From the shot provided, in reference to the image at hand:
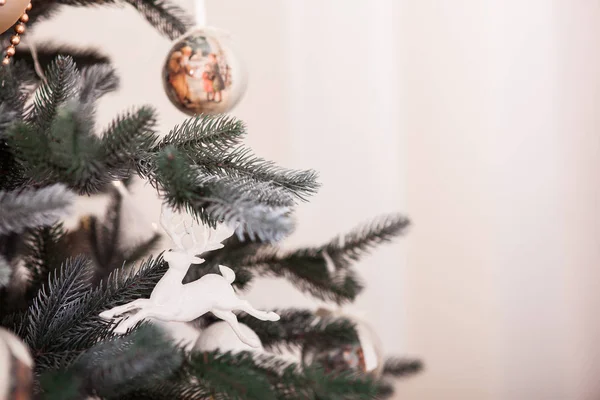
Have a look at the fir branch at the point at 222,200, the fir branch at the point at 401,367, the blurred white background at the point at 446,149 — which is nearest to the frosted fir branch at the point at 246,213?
the fir branch at the point at 222,200

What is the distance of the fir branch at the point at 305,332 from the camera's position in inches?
22.3

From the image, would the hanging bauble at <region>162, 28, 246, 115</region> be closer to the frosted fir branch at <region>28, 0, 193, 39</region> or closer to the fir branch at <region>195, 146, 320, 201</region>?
the frosted fir branch at <region>28, 0, 193, 39</region>

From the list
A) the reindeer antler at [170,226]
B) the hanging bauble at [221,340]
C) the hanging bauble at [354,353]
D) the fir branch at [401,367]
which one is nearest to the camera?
the reindeer antler at [170,226]

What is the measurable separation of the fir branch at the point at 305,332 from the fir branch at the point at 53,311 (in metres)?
0.21

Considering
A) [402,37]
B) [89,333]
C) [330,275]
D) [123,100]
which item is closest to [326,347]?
[330,275]

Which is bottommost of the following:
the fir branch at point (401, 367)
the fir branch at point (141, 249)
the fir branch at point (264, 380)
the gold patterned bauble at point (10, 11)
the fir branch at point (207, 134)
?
the fir branch at point (401, 367)

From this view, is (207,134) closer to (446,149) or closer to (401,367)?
(401,367)

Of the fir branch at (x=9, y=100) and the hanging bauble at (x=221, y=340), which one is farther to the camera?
the hanging bauble at (x=221, y=340)

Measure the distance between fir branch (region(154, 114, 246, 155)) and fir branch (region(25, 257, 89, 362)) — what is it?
0.30 ft

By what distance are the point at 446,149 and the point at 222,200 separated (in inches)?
43.5

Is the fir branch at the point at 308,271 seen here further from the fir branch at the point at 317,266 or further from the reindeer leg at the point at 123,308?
the reindeer leg at the point at 123,308

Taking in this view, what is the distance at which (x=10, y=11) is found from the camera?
1.23 ft

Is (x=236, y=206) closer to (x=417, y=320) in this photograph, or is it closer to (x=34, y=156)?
(x=34, y=156)

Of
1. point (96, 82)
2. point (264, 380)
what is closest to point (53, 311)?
point (264, 380)
